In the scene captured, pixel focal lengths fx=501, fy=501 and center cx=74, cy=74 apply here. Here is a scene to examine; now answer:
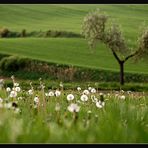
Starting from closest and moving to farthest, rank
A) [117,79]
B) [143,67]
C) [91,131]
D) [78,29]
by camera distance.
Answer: [91,131] < [117,79] < [143,67] < [78,29]

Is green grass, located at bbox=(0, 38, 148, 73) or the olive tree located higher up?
the olive tree

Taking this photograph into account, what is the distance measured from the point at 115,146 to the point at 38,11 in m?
102

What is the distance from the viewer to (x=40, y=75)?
53.3m

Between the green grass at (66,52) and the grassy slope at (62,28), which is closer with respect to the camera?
the green grass at (66,52)

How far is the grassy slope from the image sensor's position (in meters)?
61.2

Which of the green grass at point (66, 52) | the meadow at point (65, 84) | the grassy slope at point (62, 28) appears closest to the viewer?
the meadow at point (65, 84)

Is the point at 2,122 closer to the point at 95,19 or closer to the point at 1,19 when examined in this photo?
the point at 95,19

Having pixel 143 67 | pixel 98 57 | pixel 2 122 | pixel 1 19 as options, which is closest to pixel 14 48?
pixel 98 57

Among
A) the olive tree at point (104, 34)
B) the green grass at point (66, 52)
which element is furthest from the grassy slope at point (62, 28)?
the olive tree at point (104, 34)

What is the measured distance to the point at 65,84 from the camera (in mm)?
45156

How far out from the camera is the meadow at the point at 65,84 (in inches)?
108

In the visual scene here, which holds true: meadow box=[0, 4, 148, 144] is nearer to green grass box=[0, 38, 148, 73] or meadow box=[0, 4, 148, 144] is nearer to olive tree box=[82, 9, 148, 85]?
green grass box=[0, 38, 148, 73]

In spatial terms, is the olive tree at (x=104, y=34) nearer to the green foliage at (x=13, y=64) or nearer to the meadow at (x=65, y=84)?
the meadow at (x=65, y=84)

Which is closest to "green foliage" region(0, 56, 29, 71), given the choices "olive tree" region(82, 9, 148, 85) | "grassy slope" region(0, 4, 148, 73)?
"grassy slope" region(0, 4, 148, 73)
